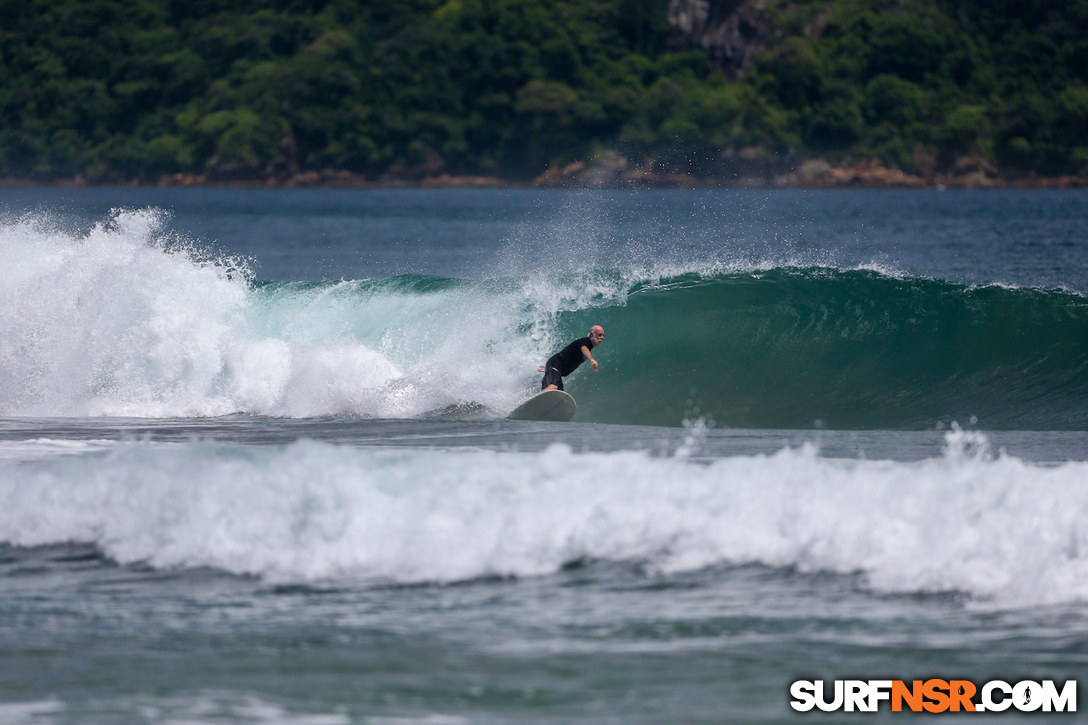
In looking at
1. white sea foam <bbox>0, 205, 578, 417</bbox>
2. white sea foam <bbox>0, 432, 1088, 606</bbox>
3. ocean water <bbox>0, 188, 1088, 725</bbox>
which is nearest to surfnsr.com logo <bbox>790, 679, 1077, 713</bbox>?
ocean water <bbox>0, 188, 1088, 725</bbox>

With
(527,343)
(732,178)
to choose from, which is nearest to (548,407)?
(527,343)

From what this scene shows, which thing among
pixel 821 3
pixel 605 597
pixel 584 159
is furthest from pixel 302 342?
pixel 821 3

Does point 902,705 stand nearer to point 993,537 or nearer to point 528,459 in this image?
point 993,537

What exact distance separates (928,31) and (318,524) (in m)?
118

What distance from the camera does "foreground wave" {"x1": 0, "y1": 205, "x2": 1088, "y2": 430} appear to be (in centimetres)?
1758

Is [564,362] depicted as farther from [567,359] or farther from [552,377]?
[552,377]

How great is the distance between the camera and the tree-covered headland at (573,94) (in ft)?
376

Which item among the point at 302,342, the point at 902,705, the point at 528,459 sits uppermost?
the point at 302,342

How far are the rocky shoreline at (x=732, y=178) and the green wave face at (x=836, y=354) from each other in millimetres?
92970

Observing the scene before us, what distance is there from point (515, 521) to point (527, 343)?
10.3 m

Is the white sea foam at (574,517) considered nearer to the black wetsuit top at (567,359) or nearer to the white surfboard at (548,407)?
the white surfboard at (548,407)

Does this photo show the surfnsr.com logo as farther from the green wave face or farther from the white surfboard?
the green wave face

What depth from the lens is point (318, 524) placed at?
30.0 feet

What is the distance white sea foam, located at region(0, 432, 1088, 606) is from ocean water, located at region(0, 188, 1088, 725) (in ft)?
0.07
